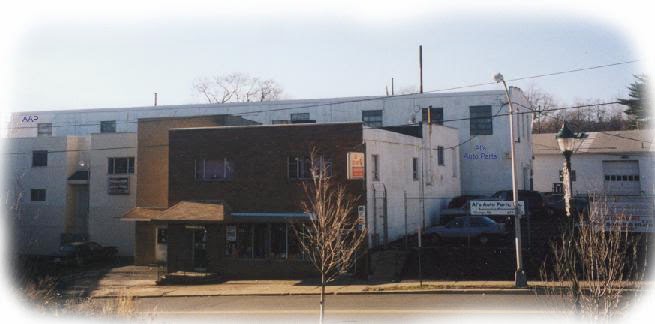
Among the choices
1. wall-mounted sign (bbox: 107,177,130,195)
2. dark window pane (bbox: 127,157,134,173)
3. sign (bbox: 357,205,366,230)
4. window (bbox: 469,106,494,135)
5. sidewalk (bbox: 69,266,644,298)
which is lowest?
sidewalk (bbox: 69,266,644,298)

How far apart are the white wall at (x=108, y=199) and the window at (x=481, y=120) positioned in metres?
24.5

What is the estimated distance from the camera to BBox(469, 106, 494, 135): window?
137 feet

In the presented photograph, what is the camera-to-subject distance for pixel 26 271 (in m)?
19.5

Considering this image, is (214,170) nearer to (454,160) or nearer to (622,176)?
(454,160)

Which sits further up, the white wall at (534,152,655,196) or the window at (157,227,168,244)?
the white wall at (534,152,655,196)

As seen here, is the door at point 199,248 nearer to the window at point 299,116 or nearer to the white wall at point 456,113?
the white wall at point 456,113

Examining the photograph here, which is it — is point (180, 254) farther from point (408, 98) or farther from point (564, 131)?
point (408, 98)

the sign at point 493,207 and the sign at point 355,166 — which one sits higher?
the sign at point 355,166

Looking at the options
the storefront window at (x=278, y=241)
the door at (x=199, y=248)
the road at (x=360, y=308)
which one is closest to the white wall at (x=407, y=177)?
the storefront window at (x=278, y=241)

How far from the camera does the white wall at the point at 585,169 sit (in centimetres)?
4472

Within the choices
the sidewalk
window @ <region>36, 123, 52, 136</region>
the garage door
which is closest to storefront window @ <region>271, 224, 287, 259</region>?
the sidewalk

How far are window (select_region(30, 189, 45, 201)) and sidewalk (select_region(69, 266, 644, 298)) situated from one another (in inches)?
586

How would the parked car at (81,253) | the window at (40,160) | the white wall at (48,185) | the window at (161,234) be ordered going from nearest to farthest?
the window at (161,234), the parked car at (81,253), the white wall at (48,185), the window at (40,160)

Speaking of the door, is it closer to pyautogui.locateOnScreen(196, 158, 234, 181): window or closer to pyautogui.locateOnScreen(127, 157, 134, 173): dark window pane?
pyautogui.locateOnScreen(196, 158, 234, 181): window
